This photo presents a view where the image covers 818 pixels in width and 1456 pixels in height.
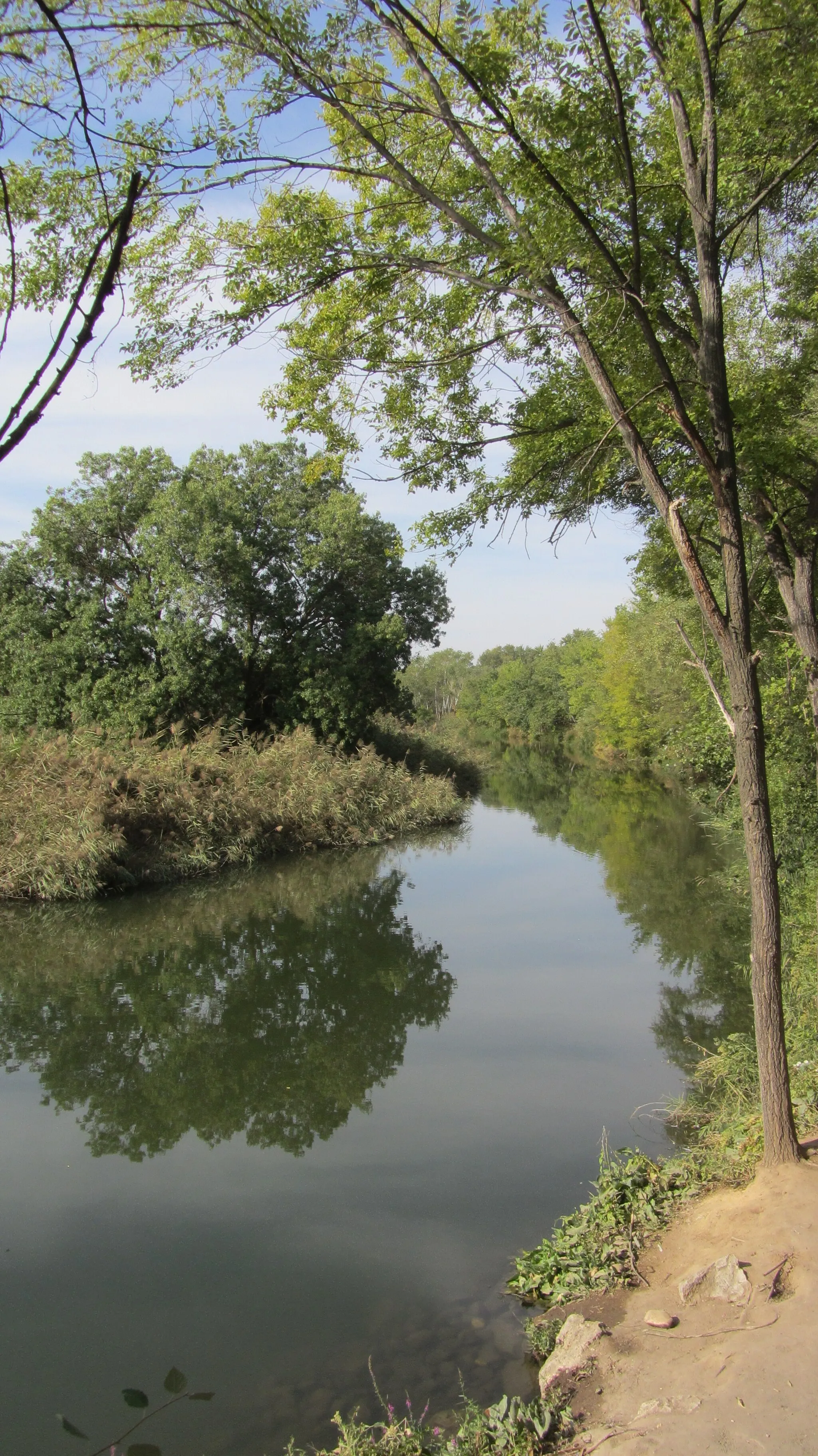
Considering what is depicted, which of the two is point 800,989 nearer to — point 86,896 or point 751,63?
point 751,63

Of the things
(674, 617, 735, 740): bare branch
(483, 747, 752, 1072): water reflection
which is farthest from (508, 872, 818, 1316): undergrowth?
(674, 617, 735, 740): bare branch

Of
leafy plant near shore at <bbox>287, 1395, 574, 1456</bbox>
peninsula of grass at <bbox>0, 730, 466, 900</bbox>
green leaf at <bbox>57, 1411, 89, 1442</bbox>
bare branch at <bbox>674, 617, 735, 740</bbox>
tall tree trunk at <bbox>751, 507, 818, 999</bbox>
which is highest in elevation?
tall tree trunk at <bbox>751, 507, 818, 999</bbox>

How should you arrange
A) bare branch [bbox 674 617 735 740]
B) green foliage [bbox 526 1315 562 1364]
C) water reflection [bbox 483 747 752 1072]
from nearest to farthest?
1. bare branch [bbox 674 617 735 740]
2. green foliage [bbox 526 1315 562 1364]
3. water reflection [bbox 483 747 752 1072]

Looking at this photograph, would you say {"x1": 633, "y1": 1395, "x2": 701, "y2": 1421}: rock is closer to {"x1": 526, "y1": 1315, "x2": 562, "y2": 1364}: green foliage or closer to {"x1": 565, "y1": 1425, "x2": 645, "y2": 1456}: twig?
{"x1": 565, "y1": 1425, "x2": 645, "y2": 1456}: twig

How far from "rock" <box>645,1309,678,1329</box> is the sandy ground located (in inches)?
1.0

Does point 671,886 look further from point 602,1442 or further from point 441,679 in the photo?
point 441,679

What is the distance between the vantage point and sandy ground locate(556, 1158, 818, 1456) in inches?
126

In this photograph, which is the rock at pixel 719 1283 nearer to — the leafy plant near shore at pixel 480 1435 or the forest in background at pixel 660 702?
the leafy plant near shore at pixel 480 1435

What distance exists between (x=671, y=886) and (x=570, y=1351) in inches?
542

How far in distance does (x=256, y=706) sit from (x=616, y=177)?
842 inches

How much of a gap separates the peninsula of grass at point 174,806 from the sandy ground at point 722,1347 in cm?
1309

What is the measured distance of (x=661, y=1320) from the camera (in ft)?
13.3

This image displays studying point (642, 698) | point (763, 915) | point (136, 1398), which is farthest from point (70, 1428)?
point (642, 698)

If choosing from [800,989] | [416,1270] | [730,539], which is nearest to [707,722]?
[800,989]
